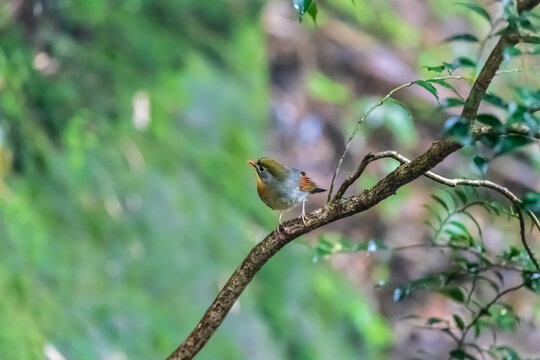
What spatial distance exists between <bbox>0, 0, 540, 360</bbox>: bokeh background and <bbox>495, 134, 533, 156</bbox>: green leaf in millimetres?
1015

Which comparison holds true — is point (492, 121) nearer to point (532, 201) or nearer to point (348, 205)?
point (532, 201)

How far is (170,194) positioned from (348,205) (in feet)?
7.41

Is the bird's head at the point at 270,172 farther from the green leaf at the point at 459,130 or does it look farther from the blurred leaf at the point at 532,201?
the green leaf at the point at 459,130

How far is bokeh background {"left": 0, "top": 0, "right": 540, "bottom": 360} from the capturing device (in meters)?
2.91

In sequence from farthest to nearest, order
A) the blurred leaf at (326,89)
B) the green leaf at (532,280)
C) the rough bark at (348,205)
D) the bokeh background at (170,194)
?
1. the blurred leaf at (326,89)
2. the bokeh background at (170,194)
3. the green leaf at (532,280)
4. the rough bark at (348,205)

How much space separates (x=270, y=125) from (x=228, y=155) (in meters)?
1.16

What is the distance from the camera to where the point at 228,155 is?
4.06 metres

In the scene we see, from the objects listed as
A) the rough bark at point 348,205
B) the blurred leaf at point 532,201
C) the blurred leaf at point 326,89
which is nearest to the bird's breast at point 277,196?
the rough bark at point 348,205

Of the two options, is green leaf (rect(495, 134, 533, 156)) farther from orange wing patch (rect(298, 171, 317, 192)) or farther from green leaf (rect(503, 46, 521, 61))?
orange wing patch (rect(298, 171, 317, 192))

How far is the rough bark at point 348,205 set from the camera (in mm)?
1270

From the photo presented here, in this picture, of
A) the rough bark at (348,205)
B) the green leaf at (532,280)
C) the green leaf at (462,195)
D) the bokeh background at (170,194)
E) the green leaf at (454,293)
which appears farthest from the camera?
the bokeh background at (170,194)

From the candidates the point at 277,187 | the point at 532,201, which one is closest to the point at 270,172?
the point at 277,187

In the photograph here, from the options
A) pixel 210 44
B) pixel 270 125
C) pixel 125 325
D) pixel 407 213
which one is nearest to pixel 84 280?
pixel 125 325

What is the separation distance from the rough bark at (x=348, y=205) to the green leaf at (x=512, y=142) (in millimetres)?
83
